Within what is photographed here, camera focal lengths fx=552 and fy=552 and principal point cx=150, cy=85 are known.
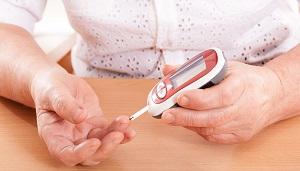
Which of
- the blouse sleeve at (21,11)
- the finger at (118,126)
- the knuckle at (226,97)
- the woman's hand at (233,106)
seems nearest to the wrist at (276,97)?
the woman's hand at (233,106)

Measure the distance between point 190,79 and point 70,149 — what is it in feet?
0.58

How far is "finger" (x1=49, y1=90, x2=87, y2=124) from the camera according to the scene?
2.30ft

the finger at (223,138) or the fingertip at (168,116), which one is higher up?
the fingertip at (168,116)

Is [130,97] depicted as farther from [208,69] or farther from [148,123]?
[208,69]

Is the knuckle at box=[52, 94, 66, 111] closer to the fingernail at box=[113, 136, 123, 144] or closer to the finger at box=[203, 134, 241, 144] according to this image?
the fingernail at box=[113, 136, 123, 144]

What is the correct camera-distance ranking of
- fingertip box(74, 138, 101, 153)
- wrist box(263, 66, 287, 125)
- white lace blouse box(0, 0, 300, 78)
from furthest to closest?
white lace blouse box(0, 0, 300, 78)
wrist box(263, 66, 287, 125)
fingertip box(74, 138, 101, 153)

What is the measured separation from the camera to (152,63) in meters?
1.00

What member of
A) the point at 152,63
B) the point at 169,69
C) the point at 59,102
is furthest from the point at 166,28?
the point at 59,102

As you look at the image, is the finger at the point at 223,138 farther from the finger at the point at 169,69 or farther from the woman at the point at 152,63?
the finger at the point at 169,69

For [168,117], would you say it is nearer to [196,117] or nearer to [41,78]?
[196,117]

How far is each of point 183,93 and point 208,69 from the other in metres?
0.04

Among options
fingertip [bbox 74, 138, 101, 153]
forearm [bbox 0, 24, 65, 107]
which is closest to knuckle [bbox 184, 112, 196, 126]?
fingertip [bbox 74, 138, 101, 153]

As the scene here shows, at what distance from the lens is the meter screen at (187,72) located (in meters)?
0.71

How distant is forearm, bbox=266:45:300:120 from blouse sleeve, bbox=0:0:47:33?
1.46ft
